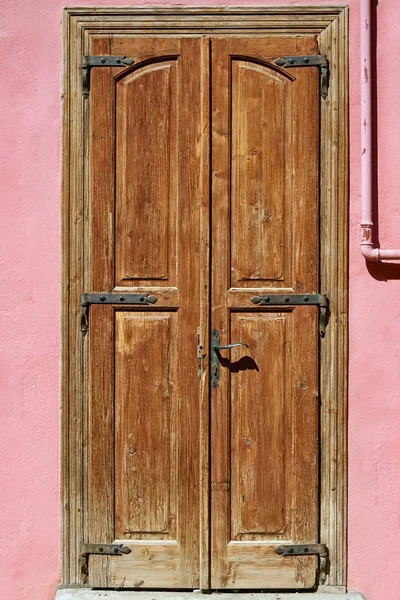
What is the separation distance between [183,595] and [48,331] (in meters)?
1.48

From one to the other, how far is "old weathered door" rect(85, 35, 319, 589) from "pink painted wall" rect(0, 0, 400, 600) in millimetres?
206

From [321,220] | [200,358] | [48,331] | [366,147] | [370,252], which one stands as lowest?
[200,358]

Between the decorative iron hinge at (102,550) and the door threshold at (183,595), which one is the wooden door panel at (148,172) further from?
the door threshold at (183,595)

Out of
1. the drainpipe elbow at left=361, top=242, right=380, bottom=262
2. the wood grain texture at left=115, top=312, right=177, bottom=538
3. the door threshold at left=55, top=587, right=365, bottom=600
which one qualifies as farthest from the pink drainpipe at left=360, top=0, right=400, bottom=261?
the door threshold at left=55, top=587, right=365, bottom=600

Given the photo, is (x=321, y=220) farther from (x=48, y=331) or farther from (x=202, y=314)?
(x=48, y=331)

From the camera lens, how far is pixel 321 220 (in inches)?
139

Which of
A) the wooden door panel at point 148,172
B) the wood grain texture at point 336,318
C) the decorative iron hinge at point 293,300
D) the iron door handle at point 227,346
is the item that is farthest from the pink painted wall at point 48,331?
the iron door handle at point 227,346

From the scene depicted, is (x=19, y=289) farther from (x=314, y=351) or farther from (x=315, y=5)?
(x=315, y=5)

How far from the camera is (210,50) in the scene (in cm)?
351

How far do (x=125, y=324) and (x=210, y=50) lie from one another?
1.44 meters

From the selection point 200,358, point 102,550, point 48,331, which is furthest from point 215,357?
point 102,550

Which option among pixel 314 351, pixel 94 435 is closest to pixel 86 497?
pixel 94 435

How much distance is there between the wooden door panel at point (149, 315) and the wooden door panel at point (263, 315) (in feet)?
0.36

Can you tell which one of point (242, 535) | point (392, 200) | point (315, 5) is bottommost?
point (242, 535)
